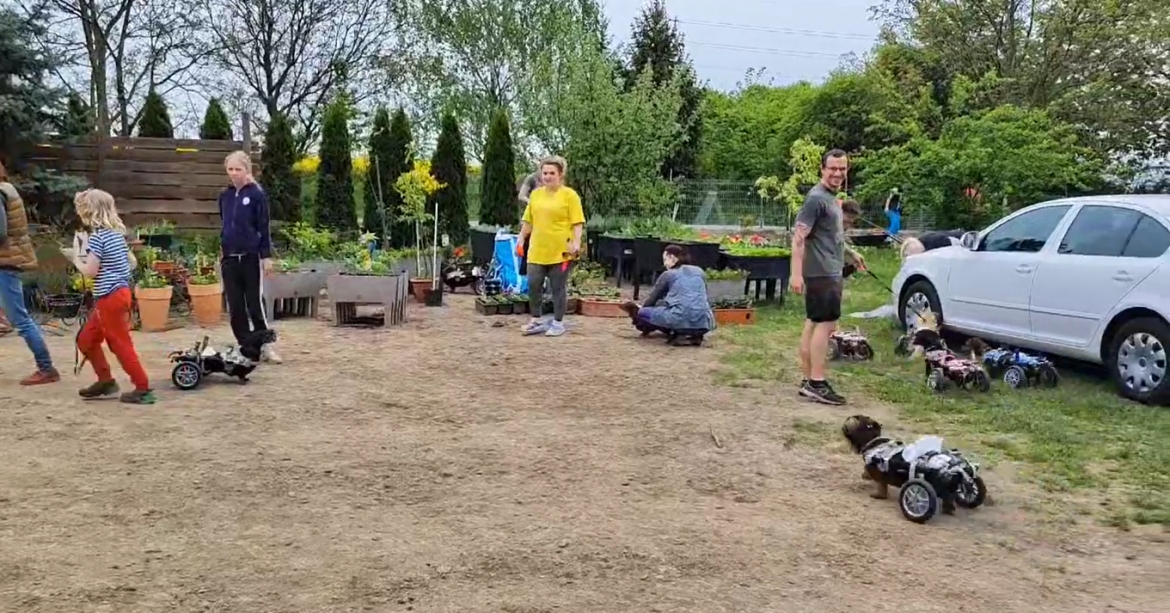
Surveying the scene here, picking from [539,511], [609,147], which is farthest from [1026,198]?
[539,511]

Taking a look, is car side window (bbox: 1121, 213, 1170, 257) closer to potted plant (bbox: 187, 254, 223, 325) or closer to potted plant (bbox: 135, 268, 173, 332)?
potted plant (bbox: 187, 254, 223, 325)

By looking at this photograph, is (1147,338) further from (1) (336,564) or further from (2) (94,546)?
(2) (94,546)

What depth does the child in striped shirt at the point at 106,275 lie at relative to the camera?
6.12m

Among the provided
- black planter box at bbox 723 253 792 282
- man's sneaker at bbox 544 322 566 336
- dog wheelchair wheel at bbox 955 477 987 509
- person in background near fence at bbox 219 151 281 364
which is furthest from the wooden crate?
dog wheelchair wheel at bbox 955 477 987 509

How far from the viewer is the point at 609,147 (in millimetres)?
15492

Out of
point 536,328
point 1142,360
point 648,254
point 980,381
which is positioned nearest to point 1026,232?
point 1142,360

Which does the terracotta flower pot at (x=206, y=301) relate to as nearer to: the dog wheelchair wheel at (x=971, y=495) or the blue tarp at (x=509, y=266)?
the blue tarp at (x=509, y=266)

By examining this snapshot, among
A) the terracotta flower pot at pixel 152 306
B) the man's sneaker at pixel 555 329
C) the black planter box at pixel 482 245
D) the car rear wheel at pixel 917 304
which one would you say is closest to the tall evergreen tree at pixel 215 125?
the black planter box at pixel 482 245

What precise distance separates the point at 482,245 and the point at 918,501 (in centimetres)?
1071

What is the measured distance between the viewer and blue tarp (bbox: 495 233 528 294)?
471 inches

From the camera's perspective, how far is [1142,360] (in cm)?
702

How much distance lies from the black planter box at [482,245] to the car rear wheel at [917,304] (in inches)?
249

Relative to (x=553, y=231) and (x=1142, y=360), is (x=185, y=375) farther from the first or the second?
(x=1142, y=360)

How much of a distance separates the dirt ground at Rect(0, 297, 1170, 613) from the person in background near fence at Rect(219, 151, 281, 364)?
819mm
